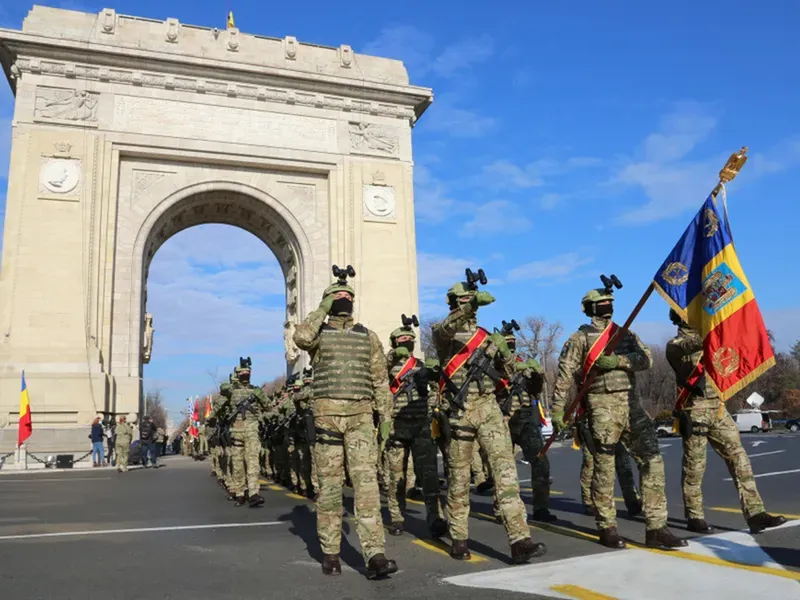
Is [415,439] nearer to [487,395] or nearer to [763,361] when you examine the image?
[487,395]

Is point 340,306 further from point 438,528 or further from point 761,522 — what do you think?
point 761,522

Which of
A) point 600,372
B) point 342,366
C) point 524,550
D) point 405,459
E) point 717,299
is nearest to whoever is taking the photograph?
point 524,550

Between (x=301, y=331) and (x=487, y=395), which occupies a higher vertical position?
(x=301, y=331)

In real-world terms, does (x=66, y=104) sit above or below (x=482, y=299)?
above

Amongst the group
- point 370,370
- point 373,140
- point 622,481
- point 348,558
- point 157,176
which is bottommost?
point 348,558

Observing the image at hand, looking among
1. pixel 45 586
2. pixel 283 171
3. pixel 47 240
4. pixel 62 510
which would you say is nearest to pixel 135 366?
pixel 47 240

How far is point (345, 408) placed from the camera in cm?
550

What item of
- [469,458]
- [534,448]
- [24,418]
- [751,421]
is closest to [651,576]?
[469,458]

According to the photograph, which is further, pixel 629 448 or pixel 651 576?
pixel 629 448

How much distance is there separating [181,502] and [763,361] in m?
8.82

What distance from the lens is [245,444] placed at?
9891mm

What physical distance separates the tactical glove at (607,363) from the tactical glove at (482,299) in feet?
4.31

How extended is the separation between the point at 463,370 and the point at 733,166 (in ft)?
9.79

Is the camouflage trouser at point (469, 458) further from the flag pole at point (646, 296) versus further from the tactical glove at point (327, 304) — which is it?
the tactical glove at point (327, 304)
